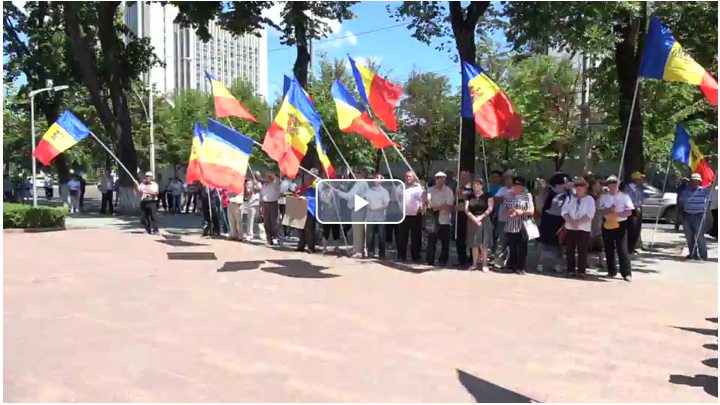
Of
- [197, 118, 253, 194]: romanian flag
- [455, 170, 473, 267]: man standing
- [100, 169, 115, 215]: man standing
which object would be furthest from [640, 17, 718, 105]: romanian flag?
[100, 169, 115, 215]: man standing

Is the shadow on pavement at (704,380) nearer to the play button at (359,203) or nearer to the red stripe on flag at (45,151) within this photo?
the play button at (359,203)

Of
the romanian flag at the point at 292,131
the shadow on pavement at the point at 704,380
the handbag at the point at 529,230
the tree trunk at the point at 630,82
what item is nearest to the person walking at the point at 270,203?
the romanian flag at the point at 292,131

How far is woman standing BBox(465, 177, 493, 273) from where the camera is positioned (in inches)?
434

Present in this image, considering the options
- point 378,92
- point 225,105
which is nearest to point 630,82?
point 378,92

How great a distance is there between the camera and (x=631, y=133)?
46.1 ft

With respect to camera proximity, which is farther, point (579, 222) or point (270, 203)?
point (270, 203)

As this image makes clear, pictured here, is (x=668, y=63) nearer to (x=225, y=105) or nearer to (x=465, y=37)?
(x=465, y=37)

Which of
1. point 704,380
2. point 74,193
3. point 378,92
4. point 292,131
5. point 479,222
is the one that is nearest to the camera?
point 704,380

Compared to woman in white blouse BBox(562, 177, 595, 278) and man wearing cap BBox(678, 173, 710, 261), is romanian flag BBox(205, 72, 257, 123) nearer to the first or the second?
woman in white blouse BBox(562, 177, 595, 278)

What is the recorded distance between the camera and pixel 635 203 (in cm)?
1246

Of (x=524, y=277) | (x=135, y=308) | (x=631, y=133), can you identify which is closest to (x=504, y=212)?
(x=524, y=277)

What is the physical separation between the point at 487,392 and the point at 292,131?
7.86 metres

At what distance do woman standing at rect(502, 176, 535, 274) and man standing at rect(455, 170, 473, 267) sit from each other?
697mm

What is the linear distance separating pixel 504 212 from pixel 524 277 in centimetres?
108
